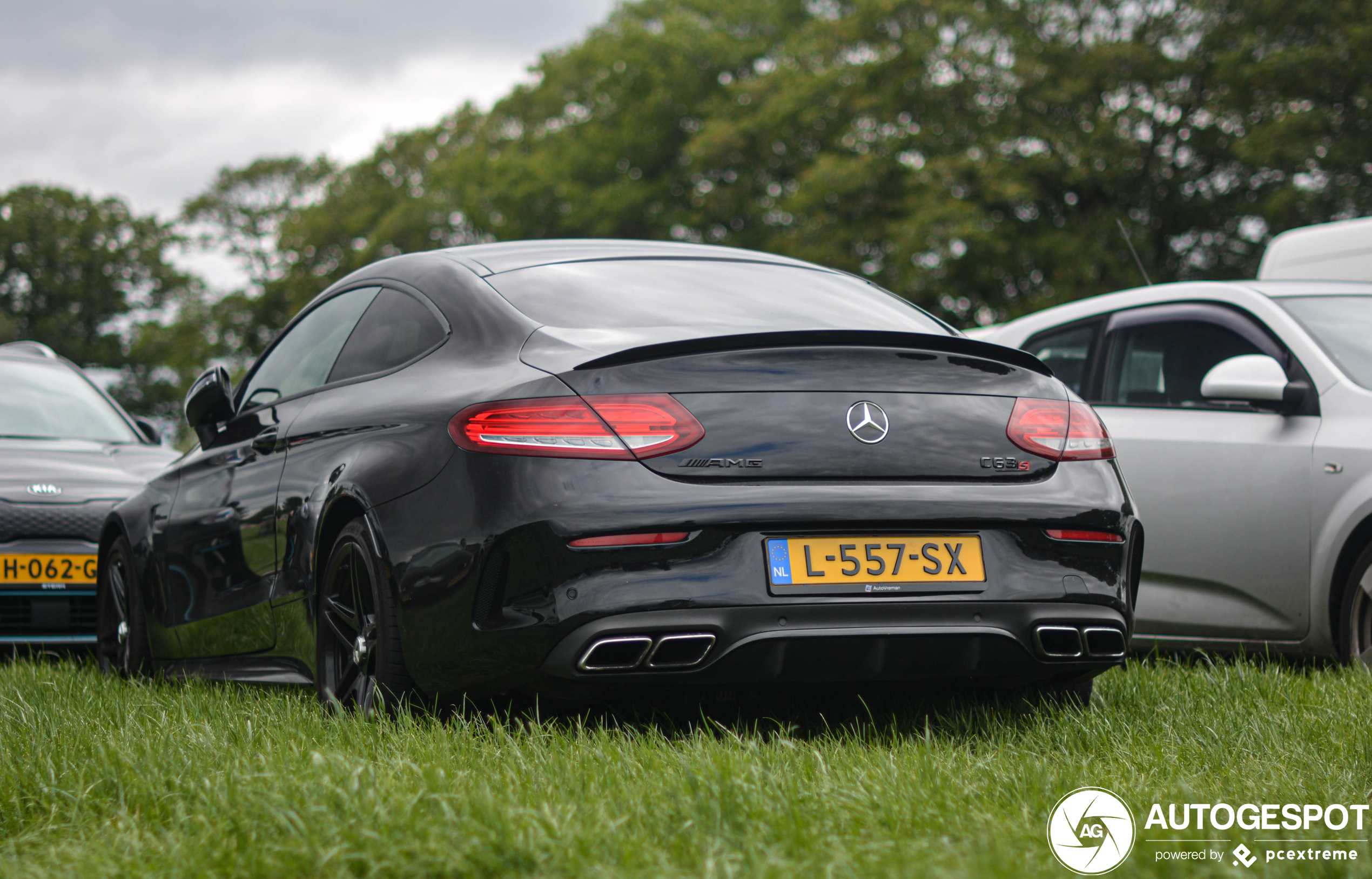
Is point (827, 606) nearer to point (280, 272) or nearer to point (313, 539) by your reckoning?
point (313, 539)

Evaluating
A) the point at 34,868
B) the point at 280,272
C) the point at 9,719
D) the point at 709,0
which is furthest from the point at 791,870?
the point at 280,272

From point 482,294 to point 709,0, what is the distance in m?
40.8

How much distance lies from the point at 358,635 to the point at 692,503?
3.76 feet

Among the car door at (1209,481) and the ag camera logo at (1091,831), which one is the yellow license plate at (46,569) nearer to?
the car door at (1209,481)

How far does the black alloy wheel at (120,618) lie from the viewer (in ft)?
18.3

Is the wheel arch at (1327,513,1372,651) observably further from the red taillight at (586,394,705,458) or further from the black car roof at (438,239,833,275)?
the red taillight at (586,394,705,458)

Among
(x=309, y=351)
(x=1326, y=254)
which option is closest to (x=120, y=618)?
(x=309, y=351)

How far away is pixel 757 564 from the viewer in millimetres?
3279

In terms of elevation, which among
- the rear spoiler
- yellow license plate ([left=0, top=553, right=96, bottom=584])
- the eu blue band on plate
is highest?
the rear spoiler

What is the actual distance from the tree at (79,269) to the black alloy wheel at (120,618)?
184ft

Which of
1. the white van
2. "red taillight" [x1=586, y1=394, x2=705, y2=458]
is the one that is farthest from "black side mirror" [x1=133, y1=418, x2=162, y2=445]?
the white van

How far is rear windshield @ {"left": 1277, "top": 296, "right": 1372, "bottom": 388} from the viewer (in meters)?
5.57

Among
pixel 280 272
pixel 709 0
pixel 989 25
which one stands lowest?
pixel 280 272

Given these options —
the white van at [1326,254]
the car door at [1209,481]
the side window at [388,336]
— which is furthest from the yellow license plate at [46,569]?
the white van at [1326,254]
